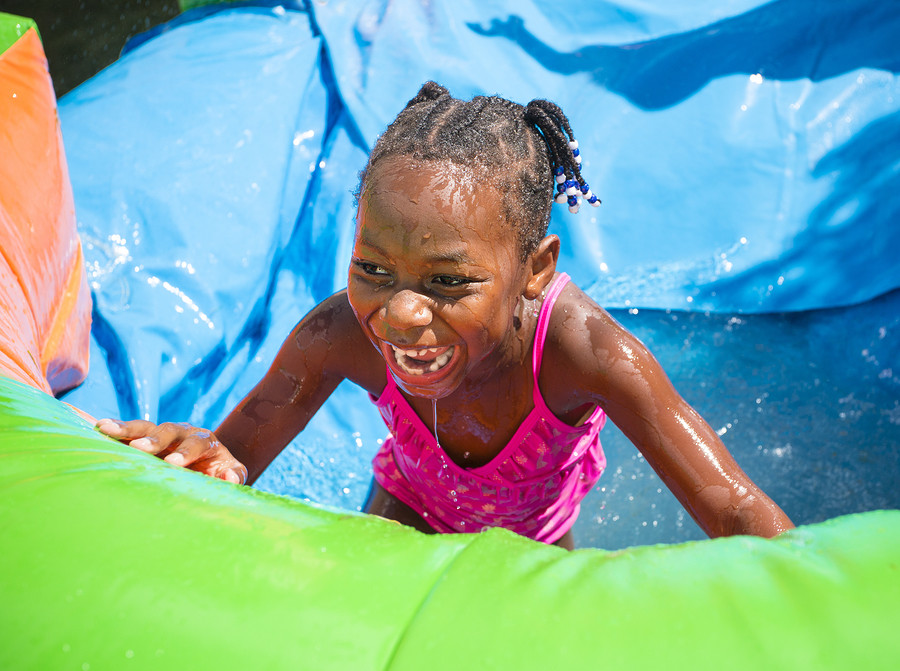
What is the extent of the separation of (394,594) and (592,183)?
2237 mm

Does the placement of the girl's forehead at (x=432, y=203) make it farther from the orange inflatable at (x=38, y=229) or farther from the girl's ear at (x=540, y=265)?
the orange inflatable at (x=38, y=229)

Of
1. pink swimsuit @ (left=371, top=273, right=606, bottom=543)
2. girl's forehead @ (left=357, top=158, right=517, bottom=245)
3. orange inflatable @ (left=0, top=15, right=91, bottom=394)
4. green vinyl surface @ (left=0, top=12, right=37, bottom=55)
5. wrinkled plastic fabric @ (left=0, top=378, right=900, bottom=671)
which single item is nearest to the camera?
wrinkled plastic fabric @ (left=0, top=378, right=900, bottom=671)

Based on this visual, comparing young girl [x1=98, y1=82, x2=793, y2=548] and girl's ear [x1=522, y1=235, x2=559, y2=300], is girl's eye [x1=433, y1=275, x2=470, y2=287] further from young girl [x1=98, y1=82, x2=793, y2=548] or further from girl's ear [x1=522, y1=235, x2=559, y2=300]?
girl's ear [x1=522, y1=235, x2=559, y2=300]

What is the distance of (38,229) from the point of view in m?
1.73

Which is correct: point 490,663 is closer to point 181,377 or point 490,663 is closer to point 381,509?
point 381,509

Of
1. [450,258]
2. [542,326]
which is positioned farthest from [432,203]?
[542,326]

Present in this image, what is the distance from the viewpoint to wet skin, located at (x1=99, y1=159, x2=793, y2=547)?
1103 millimetres

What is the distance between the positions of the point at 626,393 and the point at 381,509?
27.5 inches

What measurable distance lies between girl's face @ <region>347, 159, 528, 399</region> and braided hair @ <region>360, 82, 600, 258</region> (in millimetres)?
26

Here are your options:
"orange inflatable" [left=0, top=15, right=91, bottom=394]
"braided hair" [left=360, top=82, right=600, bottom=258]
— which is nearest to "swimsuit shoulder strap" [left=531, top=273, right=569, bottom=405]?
"braided hair" [left=360, top=82, right=600, bottom=258]

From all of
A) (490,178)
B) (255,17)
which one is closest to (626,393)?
(490,178)

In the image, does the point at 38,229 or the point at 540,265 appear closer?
the point at 540,265

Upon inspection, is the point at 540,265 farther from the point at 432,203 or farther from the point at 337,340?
the point at 337,340

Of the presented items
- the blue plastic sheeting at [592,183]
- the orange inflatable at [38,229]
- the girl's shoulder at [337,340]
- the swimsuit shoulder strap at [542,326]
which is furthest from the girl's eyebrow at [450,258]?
the blue plastic sheeting at [592,183]
